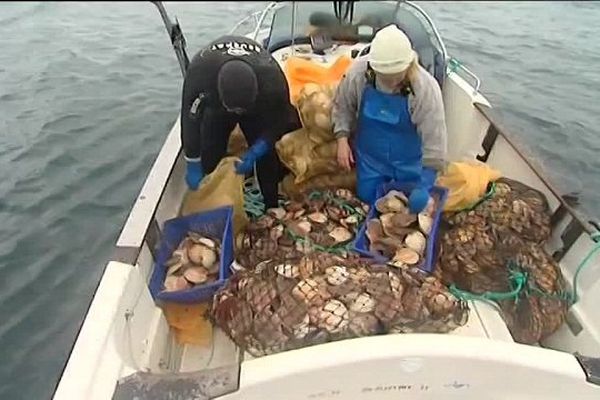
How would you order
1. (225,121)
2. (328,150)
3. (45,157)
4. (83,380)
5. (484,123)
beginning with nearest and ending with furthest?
(83,380), (225,121), (328,150), (484,123), (45,157)

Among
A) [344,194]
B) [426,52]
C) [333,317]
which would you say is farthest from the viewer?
[426,52]

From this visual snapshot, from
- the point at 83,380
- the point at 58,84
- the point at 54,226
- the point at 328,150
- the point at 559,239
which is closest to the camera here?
the point at 83,380

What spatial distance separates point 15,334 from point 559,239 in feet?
9.29

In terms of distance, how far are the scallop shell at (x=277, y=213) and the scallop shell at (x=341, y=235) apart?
0.28 meters

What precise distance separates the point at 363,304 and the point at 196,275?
0.85m

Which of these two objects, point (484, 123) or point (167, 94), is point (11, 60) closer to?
point (167, 94)

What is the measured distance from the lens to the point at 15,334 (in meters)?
3.58

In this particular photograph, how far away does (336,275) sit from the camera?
8.47 ft

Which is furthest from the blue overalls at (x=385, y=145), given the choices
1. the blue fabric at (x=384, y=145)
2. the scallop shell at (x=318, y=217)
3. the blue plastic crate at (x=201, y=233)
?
the blue plastic crate at (x=201, y=233)

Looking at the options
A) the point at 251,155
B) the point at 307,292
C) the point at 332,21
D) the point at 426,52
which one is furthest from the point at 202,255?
the point at 332,21

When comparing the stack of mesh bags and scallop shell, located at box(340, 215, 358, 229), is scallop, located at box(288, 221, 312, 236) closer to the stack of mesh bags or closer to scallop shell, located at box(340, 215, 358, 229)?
scallop shell, located at box(340, 215, 358, 229)

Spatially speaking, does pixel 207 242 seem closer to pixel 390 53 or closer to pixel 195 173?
pixel 195 173

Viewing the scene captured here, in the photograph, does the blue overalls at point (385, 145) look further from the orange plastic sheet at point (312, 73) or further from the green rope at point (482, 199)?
the orange plastic sheet at point (312, 73)

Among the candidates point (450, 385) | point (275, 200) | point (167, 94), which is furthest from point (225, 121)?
point (167, 94)
